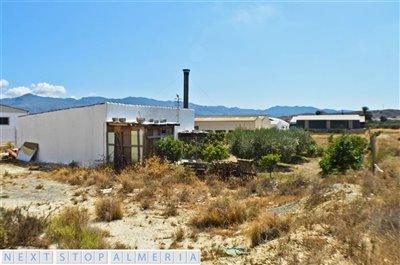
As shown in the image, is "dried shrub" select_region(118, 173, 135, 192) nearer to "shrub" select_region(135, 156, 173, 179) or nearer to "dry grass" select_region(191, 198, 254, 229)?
"shrub" select_region(135, 156, 173, 179)

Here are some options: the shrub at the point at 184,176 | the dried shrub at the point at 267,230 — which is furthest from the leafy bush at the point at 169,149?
the dried shrub at the point at 267,230

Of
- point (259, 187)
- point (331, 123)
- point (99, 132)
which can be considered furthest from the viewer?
point (331, 123)

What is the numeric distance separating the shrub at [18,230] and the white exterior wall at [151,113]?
11292 millimetres

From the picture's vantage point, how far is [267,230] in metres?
6.51

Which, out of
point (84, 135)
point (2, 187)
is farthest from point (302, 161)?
point (2, 187)

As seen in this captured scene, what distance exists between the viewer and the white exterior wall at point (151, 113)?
17.5 meters

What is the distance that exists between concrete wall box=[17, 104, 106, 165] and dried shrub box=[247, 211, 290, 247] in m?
12.3

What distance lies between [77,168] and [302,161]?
14858mm

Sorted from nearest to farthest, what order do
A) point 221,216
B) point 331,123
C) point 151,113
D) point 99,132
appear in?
point 221,216 < point 99,132 < point 151,113 < point 331,123

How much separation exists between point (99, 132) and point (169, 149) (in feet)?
12.5

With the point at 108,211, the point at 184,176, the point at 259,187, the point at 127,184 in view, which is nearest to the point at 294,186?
the point at 259,187

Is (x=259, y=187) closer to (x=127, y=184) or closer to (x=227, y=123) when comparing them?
(x=127, y=184)

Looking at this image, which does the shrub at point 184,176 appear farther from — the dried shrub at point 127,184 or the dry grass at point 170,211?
the dry grass at point 170,211

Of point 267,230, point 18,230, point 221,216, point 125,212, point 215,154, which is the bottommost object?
point 125,212
